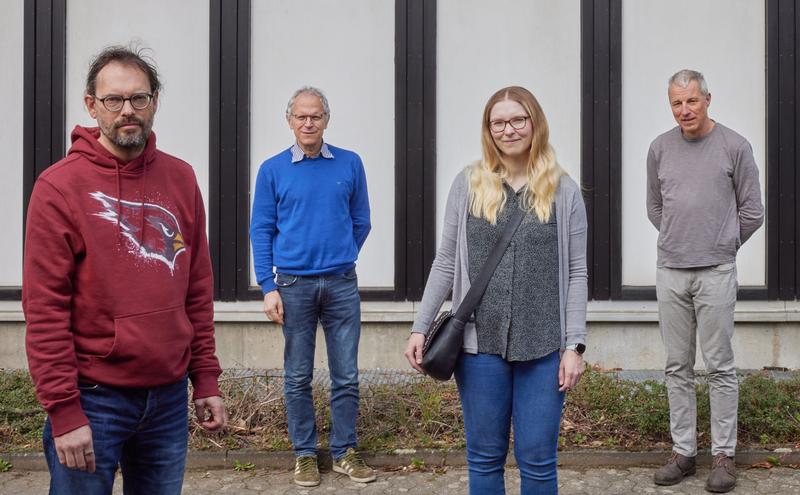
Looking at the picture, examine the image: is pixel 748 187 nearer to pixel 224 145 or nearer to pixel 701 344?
pixel 701 344

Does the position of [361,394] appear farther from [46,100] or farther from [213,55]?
[46,100]

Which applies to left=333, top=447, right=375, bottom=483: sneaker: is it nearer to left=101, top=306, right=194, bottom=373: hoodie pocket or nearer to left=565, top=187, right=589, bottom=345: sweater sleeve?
left=565, top=187, right=589, bottom=345: sweater sleeve

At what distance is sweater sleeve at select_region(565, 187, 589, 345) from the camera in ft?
12.0

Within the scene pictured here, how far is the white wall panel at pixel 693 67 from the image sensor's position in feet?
28.4

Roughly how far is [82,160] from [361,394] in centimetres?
417

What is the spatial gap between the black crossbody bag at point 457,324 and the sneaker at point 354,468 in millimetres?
2110

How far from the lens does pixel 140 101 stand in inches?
113

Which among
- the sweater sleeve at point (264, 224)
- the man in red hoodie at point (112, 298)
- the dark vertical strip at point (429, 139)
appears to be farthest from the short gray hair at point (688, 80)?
the dark vertical strip at point (429, 139)

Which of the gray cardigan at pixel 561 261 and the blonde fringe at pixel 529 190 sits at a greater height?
the blonde fringe at pixel 529 190

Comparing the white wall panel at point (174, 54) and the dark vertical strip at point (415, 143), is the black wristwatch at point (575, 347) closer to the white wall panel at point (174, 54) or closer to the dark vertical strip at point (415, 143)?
the dark vertical strip at point (415, 143)

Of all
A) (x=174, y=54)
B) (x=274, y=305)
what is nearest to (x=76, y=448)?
(x=274, y=305)

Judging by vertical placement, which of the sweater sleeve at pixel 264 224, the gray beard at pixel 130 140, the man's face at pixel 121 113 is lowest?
the sweater sleeve at pixel 264 224

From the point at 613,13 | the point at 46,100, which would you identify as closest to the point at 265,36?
the point at 46,100

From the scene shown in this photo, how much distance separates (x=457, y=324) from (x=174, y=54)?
5985 mm
